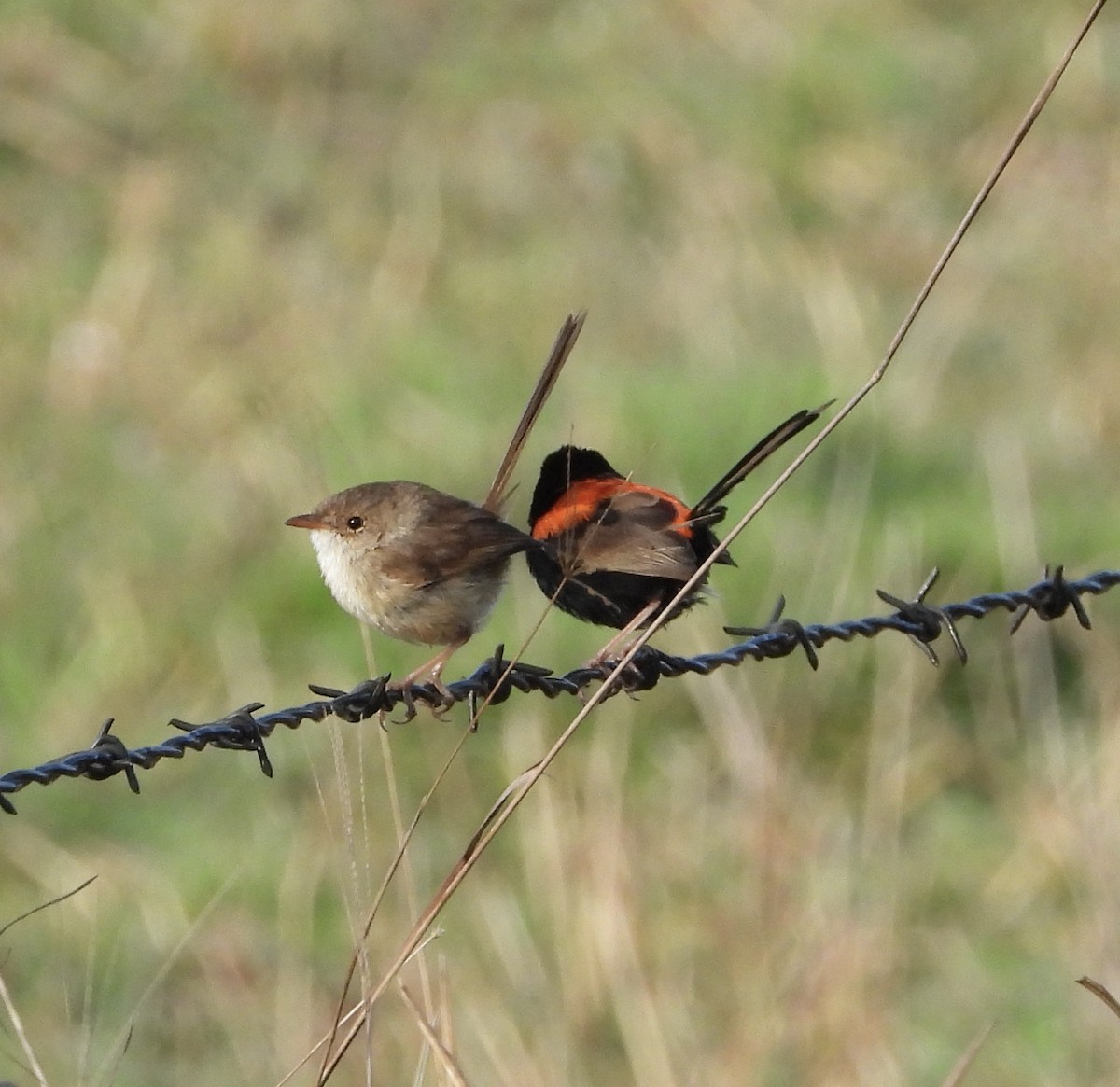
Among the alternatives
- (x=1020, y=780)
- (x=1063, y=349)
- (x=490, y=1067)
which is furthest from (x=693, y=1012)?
(x=1063, y=349)

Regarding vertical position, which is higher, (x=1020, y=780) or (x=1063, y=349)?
(x=1063, y=349)

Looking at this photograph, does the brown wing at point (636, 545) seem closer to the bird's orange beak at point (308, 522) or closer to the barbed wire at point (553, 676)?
the barbed wire at point (553, 676)

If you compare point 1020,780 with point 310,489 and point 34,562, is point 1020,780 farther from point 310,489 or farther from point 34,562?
point 34,562

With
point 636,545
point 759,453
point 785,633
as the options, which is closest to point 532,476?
point 636,545

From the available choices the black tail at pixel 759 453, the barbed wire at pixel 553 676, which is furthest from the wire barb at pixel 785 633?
the black tail at pixel 759 453

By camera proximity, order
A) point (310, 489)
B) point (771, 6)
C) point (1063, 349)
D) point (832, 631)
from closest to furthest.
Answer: point (832, 631) → point (310, 489) → point (1063, 349) → point (771, 6)

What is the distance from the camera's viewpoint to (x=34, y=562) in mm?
8992

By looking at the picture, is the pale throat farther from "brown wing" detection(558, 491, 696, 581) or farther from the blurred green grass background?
the blurred green grass background

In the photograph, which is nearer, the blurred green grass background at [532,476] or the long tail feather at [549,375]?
the long tail feather at [549,375]

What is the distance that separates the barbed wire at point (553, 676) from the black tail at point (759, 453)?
15.6 inches

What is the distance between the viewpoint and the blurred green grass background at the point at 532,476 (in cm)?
620

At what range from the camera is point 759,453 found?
16.8ft

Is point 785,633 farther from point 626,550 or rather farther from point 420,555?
point 420,555

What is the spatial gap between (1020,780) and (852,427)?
2385mm
